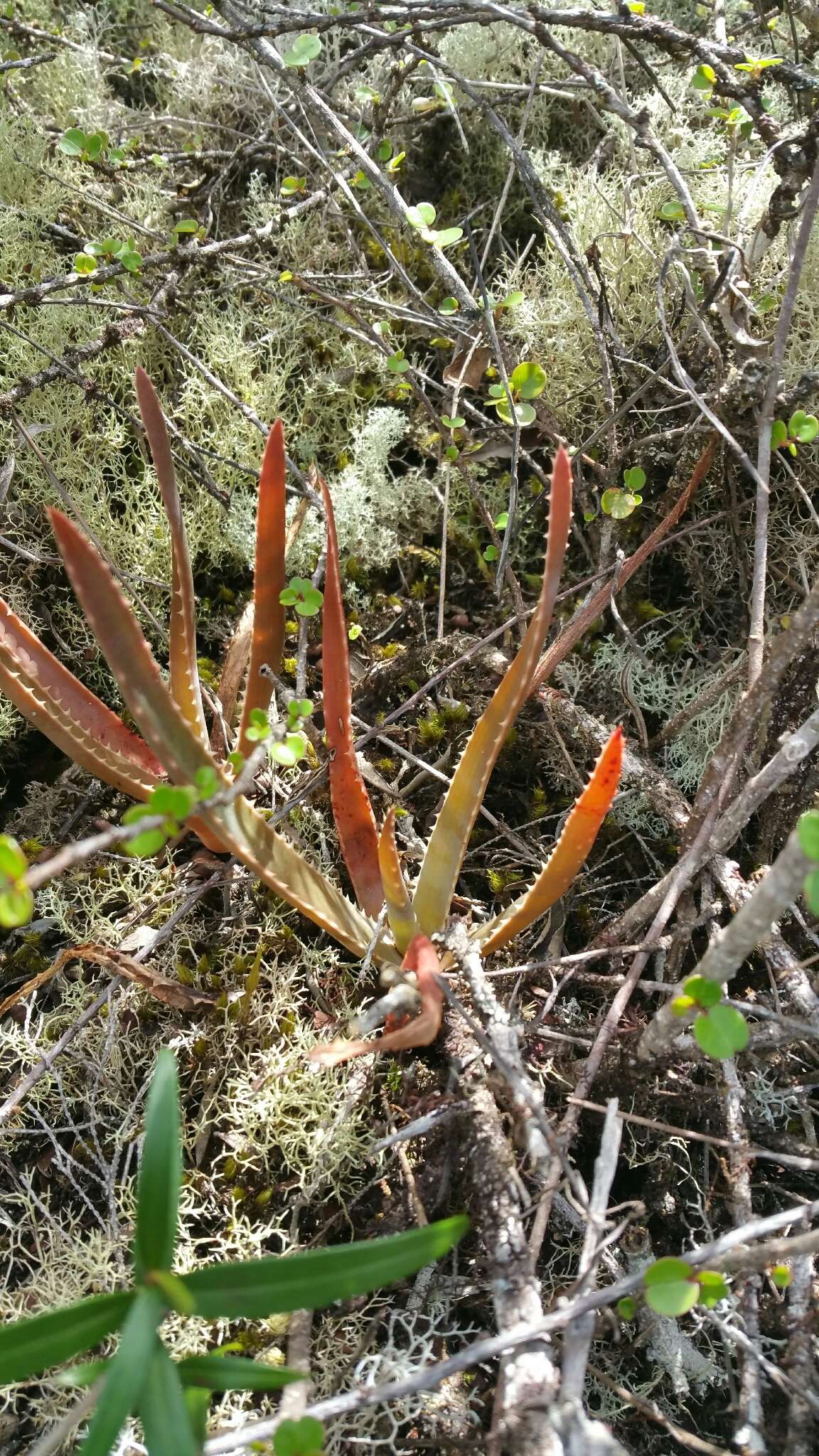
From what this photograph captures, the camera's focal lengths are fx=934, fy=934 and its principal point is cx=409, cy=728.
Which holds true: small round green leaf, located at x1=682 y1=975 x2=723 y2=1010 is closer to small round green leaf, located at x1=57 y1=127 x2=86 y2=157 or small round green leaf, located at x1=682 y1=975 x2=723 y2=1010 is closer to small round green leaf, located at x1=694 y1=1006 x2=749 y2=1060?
small round green leaf, located at x1=694 y1=1006 x2=749 y2=1060

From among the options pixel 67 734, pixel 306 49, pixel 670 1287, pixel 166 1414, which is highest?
pixel 306 49

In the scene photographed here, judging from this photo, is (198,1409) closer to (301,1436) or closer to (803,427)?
(301,1436)

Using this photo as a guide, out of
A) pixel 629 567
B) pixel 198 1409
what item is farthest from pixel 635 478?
pixel 198 1409

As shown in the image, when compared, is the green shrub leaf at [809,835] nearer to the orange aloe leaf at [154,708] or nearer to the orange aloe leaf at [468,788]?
the orange aloe leaf at [154,708]

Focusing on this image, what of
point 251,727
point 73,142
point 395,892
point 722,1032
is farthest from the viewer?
point 73,142

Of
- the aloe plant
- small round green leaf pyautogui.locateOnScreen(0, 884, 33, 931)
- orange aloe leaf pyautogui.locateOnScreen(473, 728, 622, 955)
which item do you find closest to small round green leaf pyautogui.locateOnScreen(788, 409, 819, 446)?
the aloe plant

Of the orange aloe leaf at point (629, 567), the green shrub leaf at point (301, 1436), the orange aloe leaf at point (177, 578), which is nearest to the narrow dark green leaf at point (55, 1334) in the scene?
the green shrub leaf at point (301, 1436)
